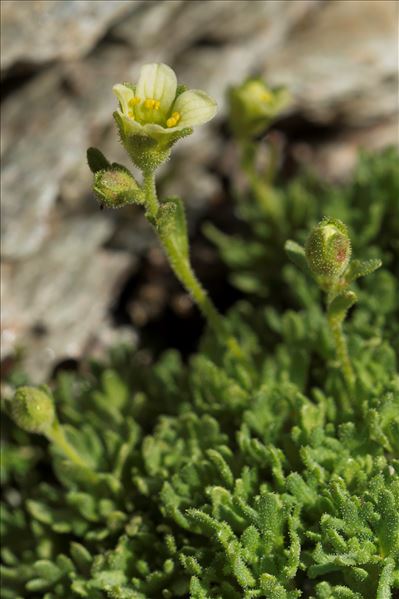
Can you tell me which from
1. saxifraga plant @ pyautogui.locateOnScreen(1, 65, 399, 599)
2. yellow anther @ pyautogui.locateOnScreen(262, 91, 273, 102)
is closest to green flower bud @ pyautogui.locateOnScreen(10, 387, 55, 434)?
saxifraga plant @ pyautogui.locateOnScreen(1, 65, 399, 599)

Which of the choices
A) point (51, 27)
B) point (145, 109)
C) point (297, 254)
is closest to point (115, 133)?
point (51, 27)

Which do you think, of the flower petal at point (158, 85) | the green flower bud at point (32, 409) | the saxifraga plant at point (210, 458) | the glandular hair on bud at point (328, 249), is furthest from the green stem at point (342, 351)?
the green flower bud at point (32, 409)

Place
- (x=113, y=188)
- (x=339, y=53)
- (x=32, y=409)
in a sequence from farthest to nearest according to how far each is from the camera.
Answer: (x=339, y=53)
(x=32, y=409)
(x=113, y=188)

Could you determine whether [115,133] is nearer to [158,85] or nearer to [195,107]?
[158,85]

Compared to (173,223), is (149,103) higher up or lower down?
higher up

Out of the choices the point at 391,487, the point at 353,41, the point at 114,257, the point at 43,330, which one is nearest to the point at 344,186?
the point at 353,41

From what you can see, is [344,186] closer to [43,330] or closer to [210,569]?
[43,330]
